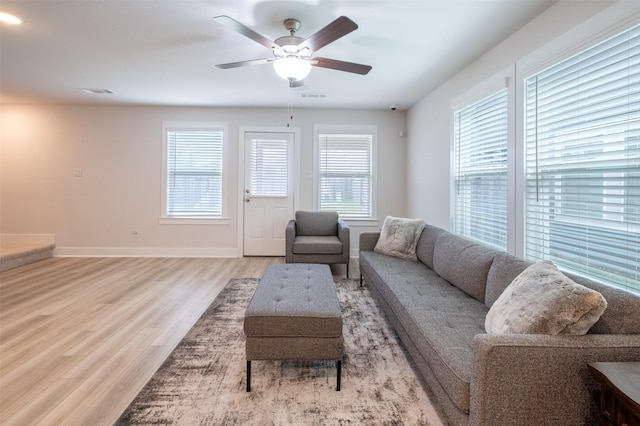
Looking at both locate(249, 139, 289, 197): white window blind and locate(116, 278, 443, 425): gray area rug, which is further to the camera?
locate(249, 139, 289, 197): white window blind

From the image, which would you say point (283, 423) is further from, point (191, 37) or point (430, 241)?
point (191, 37)

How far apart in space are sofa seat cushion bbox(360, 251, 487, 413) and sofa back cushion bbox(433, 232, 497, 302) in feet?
0.20

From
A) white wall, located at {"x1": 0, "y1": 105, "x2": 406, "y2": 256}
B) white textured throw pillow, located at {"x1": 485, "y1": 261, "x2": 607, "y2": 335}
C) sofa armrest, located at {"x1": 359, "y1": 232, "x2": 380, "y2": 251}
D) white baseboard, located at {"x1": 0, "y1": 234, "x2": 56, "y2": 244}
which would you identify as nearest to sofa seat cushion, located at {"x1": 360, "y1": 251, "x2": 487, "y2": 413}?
white textured throw pillow, located at {"x1": 485, "y1": 261, "x2": 607, "y2": 335}

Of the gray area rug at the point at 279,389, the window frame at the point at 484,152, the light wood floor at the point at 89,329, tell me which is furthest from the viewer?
the window frame at the point at 484,152

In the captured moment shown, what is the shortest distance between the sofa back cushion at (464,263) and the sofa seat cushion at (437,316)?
62 millimetres

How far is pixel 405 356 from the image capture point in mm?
2162

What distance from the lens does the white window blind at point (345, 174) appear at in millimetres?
5379

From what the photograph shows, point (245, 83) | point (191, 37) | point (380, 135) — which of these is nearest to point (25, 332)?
point (191, 37)

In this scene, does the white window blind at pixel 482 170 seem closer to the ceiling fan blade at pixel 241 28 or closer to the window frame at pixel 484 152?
the window frame at pixel 484 152

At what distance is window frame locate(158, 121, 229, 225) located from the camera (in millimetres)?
5242

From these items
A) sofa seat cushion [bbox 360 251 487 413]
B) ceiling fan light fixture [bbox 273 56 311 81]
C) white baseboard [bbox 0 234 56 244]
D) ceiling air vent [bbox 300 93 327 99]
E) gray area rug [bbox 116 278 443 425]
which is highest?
ceiling air vent [bbox 300 93 327 99]

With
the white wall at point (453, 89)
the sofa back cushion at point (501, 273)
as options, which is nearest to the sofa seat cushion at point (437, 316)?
the sofa back cushion at point (501, 273)

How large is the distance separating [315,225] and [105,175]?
3.64 meters

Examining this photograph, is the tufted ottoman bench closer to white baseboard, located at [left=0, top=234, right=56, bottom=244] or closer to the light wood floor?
the light wood floor
